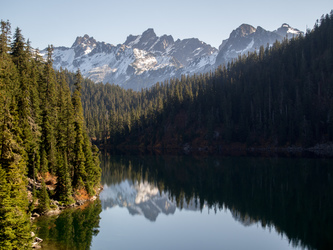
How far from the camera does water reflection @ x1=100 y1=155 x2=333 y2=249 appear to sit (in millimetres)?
36781

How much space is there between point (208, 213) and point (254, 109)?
10519cm

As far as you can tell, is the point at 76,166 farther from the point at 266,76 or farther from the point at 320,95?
the point at 266,76

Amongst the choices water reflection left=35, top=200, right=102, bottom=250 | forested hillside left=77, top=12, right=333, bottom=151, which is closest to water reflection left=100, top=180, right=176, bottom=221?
water reflection left=35, top=200, right=102, bottom=250

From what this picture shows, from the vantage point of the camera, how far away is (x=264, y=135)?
428ft

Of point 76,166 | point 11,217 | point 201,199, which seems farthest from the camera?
point 201,199

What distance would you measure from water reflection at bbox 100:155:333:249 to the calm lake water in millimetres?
113

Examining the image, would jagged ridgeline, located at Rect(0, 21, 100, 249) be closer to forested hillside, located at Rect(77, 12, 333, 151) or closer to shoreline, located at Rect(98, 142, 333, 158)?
shoreline, located at Rect(98, 142, 333, 158)

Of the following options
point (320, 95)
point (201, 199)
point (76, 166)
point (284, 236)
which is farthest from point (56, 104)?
point (320, 95)

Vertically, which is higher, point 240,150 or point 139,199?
point 240,150

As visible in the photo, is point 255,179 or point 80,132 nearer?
point 80,132

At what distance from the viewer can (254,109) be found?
142 metres

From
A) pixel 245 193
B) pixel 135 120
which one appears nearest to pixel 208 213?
pixel 245 193

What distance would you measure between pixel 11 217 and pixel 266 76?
144 meters

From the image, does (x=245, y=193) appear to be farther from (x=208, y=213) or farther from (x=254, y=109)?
(x=254, y=109)
